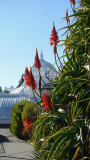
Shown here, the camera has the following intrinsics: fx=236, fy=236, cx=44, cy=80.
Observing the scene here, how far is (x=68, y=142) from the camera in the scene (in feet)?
6.20

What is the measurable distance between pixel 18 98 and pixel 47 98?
17022mm

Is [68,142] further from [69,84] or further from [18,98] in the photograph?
[18,98]

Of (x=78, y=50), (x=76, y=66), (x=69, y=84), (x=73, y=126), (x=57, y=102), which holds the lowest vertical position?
(x=73, y=126)

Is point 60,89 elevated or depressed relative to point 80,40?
depressed

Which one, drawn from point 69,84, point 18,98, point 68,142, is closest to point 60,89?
point 69,84

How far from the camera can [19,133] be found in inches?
384

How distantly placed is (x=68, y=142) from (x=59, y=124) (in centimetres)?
29

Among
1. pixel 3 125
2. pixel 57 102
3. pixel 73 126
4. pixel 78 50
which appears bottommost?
pixel 3 125

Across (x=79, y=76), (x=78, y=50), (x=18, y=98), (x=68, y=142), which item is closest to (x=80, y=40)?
(x=78, y=50)

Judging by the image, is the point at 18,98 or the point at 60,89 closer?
the point at 60,89

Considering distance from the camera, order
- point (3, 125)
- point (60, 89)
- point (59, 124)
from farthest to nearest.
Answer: point (3, 125) → point (59, 124) → point (60, 89)

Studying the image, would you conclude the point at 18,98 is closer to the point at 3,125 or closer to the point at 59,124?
the point at 3,125

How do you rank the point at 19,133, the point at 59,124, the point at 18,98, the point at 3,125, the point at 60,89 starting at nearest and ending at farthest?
1. the point at 60,89
2. the point at 59,124
3. the point at 19,133
4. the point at 3,125
5. the point at 18,98

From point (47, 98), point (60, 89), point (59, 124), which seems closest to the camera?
point (47, 98)
